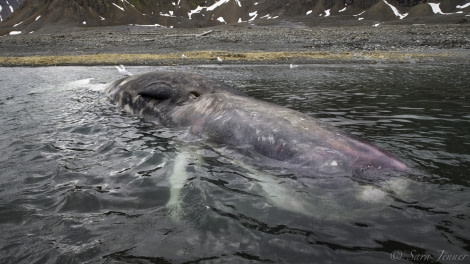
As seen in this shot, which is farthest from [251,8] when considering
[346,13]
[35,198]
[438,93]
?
[35,198]

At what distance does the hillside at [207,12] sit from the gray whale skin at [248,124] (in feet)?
329

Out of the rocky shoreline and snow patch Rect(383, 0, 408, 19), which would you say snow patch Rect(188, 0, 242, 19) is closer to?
snow patch Rect(383, 0, 408, 19)

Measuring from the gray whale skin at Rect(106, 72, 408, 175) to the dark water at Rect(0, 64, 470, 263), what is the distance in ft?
0.87

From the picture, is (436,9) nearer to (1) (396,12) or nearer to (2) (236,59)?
(1) (396,12)

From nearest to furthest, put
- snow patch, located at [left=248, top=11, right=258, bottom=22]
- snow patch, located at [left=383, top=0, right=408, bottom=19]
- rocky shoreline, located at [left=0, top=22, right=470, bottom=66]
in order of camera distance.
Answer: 1. rocky shoreline, located at [left=0, top=22, right=470, bottom=66]
2. snow patch, located at [left=383, top=0, right=408, bottom=19]
3. snow patch, located at [left=248, top=11, right=258, bottom=22]

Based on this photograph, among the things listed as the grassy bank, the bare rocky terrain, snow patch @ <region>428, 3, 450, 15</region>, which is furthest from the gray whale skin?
snow patch @ <region>428, 3, 450, 15</region>

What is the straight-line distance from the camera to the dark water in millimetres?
3098

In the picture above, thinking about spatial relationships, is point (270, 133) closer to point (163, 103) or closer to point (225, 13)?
point (163, 103)

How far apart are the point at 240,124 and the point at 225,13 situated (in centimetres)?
14670

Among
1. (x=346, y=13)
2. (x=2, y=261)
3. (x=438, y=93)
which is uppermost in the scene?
(x=346, y=13)

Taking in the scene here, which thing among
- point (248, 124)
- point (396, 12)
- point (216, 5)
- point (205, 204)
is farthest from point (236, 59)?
point (216, 5)

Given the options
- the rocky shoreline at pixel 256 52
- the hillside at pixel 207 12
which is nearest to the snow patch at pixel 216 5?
the hillside at pixel 207 12

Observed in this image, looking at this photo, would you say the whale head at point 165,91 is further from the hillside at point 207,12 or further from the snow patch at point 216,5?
the snow patch at point 216,5

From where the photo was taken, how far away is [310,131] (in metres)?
4.95
